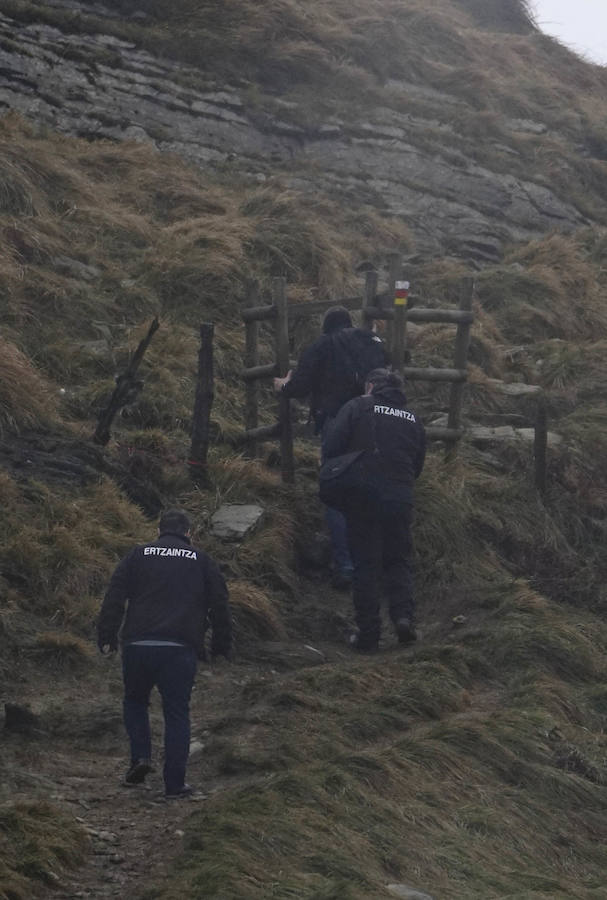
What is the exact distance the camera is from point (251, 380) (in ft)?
40.1

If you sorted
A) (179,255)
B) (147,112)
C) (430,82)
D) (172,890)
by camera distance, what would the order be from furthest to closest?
1. (430,82)
2. (147,112)
3. (179,255)
4. (172,890)

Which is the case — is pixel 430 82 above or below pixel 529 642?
above

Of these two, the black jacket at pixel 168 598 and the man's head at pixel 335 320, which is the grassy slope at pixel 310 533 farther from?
the man's head at pixel 335 320

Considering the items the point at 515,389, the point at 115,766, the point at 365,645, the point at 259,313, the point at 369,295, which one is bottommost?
the point at 365,645

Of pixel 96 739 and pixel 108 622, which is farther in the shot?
pixel 96 739

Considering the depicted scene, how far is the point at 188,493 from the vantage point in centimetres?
1107

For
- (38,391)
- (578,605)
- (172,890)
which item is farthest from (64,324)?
(172,890)

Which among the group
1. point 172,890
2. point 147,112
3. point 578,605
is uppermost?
point 147,112

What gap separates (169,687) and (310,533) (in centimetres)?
435

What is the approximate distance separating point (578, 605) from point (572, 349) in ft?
16.6

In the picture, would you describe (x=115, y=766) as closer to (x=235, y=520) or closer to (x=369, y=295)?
(x=235, y=520)

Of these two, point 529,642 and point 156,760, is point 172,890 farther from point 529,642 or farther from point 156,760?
point 529,642

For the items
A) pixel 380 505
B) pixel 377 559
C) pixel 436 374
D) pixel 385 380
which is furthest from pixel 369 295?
pixel 377 559

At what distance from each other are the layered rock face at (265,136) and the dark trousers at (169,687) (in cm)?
1186
